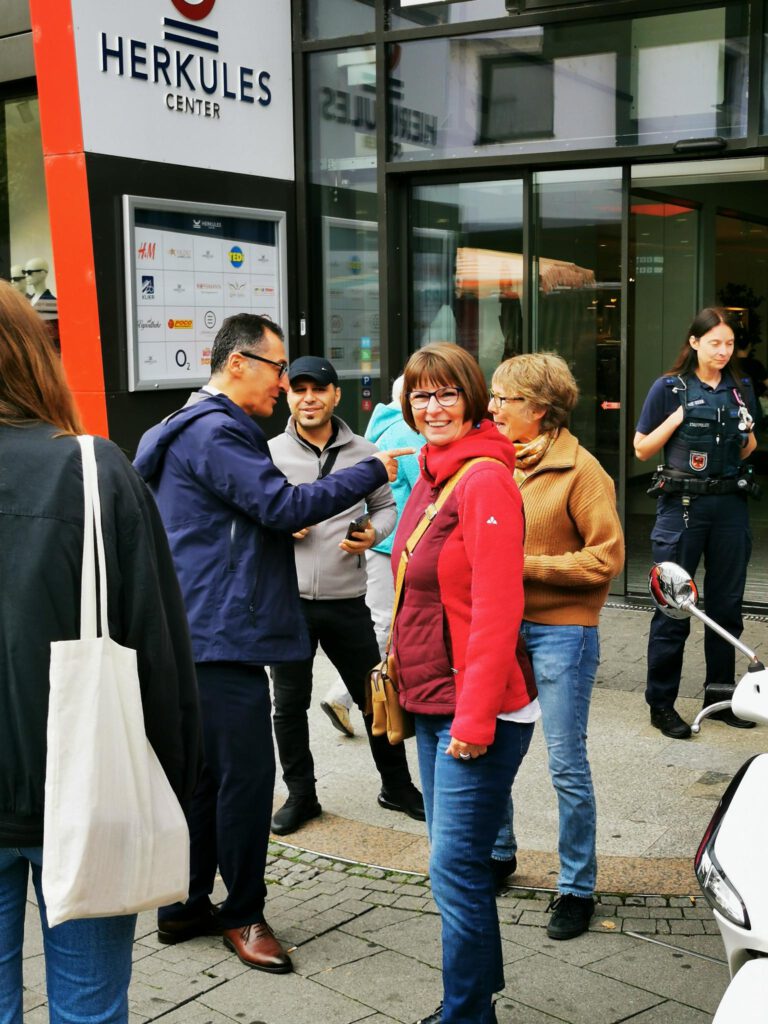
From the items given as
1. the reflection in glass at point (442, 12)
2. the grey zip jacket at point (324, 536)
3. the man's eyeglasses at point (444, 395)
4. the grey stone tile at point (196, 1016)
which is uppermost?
the reflection in glass at point (442, 12)

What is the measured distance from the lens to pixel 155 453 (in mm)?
4074

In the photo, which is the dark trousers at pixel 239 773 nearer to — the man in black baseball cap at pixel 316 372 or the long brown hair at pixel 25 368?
the man in black baseball cap at pixel 316 372

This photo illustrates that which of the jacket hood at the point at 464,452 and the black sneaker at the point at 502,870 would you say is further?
the black sneaker at the point at 502,870

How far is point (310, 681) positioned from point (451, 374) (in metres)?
2.23

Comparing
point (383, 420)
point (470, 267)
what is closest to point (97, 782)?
point (383, 420)

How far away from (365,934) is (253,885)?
17.6 inches

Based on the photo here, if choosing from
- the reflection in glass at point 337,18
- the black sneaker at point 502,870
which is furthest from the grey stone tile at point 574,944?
the reflection in glass at point 337,18

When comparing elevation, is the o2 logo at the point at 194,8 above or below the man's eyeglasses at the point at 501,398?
above

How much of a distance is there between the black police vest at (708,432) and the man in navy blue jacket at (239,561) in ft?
8.51

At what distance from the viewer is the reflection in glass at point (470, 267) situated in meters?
9.46

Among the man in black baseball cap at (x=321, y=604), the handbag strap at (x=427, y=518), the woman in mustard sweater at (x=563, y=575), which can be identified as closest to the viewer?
the handbag strap at (x=427, y=518)

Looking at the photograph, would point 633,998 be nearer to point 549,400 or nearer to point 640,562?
point 549,400

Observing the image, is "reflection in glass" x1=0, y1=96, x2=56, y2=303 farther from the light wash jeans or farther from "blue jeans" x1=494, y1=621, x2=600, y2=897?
"blue jeans" x1=494, y1=621, x2=600, y2=897

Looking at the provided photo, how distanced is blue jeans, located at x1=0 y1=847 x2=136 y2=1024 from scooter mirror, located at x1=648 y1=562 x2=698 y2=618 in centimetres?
142
